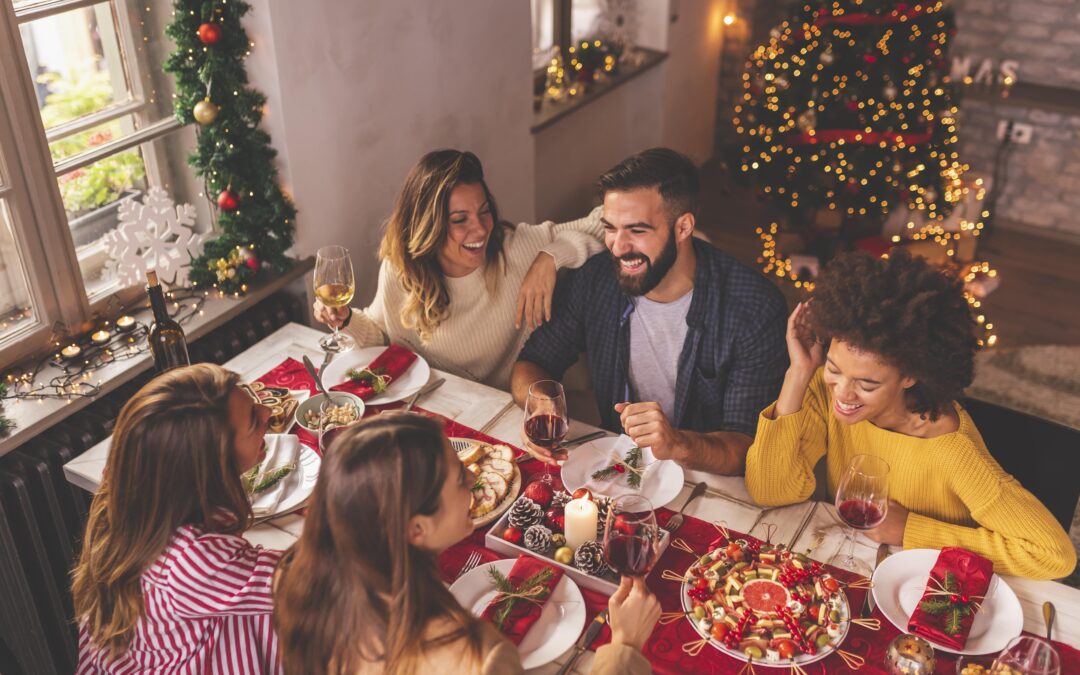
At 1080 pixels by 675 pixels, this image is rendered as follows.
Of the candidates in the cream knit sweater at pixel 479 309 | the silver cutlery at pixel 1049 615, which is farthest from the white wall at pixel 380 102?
the silver cutlery at pixel 1049 615

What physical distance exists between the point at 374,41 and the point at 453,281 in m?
0.90

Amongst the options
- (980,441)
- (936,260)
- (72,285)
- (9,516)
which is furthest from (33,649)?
(936,260)

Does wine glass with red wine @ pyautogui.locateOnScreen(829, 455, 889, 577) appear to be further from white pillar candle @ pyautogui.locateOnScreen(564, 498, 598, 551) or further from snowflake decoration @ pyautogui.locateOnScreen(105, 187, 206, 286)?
snowflake decoration @ pyautogui.locateOnScreen(105, 187, 206, 286)

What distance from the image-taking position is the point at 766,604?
1550 mm

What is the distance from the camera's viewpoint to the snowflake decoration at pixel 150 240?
7.66ft

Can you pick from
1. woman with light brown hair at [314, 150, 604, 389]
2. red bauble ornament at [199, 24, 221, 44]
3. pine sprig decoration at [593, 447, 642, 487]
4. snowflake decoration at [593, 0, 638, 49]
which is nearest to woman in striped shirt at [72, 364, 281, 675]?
pine sprig decoration at [593, 447, 642, 487]

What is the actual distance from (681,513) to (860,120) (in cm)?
261

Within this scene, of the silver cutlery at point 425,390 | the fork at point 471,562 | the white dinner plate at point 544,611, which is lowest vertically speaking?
the fork at point 471,562

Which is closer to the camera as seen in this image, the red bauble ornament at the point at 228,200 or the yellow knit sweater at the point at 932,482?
the yellow knit sweater at the point at 932,482

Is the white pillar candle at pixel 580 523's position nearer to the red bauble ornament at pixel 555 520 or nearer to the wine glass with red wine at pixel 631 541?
the red bauble ornament at pixel 555 520

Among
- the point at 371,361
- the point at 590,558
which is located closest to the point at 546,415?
the point at 590,558

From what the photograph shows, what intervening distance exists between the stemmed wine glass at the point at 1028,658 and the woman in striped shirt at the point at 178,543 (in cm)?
114

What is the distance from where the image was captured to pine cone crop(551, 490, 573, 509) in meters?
1.78

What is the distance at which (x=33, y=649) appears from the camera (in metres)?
2.32
